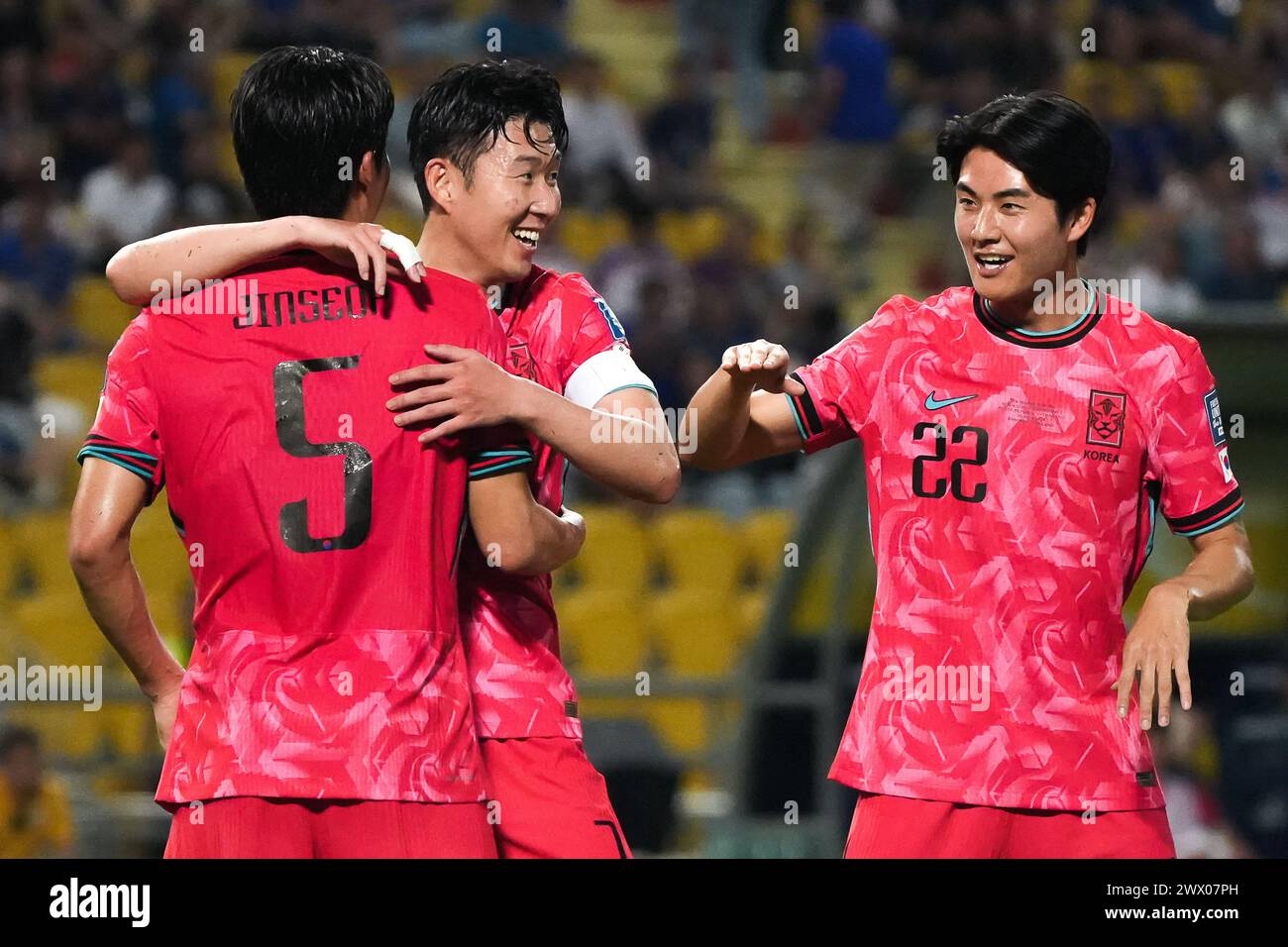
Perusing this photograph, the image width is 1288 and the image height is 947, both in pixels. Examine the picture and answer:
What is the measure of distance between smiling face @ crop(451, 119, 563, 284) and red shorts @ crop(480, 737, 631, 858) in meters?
0.81

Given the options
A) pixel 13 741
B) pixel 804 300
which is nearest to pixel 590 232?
pixel 804 300

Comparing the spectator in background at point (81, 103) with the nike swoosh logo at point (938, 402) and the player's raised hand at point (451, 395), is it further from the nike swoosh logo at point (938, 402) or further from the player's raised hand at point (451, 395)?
the player's raised hand at point (451, 395)

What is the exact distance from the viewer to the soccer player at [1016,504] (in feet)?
9.90

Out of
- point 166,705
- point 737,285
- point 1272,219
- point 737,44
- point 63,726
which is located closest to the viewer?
point 166,705

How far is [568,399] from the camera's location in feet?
9.32

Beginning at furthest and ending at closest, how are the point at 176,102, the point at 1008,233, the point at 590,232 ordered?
the point at 590,232, the point at 176,102, the point at 1008,233

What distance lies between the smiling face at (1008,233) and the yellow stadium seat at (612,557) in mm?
5114

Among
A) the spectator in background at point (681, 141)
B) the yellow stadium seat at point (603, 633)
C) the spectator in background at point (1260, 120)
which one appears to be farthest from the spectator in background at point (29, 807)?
the spectator in background at point (1260, 120)

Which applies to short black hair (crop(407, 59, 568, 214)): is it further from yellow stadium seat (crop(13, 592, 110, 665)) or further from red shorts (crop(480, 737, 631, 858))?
yellow stadium seat (crop(13, 592, 110, 665))

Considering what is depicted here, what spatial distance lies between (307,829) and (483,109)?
124 cm

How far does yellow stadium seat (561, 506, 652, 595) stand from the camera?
8.25 meters

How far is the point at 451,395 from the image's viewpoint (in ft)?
8.44

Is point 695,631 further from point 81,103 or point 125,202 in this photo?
point 81,103

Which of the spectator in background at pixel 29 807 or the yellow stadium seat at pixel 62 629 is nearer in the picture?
the spectator in background at pixel 29 807
